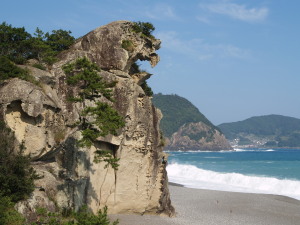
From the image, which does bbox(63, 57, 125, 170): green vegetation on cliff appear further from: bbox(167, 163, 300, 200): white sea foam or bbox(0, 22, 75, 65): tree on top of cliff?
bbox(167, 163, 300, 200): white sea foam

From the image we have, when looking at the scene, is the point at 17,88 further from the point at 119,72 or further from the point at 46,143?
the point at 119,72

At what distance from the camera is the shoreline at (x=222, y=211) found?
2345cm

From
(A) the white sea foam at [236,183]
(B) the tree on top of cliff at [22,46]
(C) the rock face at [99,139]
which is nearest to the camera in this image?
(C) the rock face at [99,139]

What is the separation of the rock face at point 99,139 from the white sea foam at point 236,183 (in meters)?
24.7

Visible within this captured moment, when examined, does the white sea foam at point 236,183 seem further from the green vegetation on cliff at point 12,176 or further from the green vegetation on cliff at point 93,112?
the green vegetation on cliff at point 12,176

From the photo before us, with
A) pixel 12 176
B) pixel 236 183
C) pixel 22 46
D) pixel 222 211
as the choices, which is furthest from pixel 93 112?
pixel 236 183

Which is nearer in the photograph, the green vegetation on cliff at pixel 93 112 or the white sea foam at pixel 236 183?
the green vegetation on cliff at pixel 93 112

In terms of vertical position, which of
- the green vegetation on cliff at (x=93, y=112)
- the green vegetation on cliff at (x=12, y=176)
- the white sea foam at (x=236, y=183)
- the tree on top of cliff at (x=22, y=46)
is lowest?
the white sea foam at (x=236, y=183)

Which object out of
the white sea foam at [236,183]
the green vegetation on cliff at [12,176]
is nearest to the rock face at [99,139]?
the green vegetation on cliff at [12,176]

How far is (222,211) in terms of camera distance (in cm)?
2916

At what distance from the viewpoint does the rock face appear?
16484mm

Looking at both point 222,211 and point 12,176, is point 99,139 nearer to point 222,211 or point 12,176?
point 12,176

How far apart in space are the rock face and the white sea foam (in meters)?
24.7

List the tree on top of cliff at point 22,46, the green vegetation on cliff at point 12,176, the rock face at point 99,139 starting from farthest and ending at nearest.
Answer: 1. the tree on top of cliff at point 22,46
2. the rock face at point 99,139
3. the green vegetation on cliff at point 12,176
